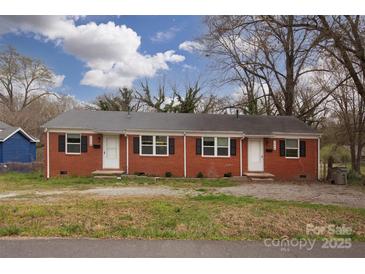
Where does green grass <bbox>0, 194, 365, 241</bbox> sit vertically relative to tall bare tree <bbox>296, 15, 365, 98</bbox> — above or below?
below

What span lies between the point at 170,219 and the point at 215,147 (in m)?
10.3

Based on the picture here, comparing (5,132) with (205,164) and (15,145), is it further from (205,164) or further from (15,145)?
(205,164)

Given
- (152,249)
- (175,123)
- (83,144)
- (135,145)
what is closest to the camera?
(152,249)

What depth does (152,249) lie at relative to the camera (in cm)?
440

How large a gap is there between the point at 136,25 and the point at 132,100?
2504 centimetres

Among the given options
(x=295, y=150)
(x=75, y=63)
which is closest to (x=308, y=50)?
(x=295, y=150)

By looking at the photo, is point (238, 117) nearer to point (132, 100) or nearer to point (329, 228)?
point (329, 228)

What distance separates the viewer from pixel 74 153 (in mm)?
15414

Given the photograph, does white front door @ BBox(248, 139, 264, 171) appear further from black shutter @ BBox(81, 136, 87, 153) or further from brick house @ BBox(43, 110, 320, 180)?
black shutter @ BBox(81, 136, 87, 153)

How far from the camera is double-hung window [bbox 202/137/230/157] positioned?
15.9 m

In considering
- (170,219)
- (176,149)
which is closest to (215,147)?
(176,149)

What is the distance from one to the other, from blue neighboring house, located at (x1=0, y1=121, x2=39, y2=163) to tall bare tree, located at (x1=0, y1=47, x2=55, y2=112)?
8.40 metres

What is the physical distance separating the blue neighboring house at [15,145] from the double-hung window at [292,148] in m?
20.9

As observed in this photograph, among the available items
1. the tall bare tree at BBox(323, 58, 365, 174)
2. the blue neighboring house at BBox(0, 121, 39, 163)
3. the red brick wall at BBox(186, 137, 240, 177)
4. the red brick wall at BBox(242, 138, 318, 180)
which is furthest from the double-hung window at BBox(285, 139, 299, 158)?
the blue neighboring house at BBox(0, 121, 39, 163)
